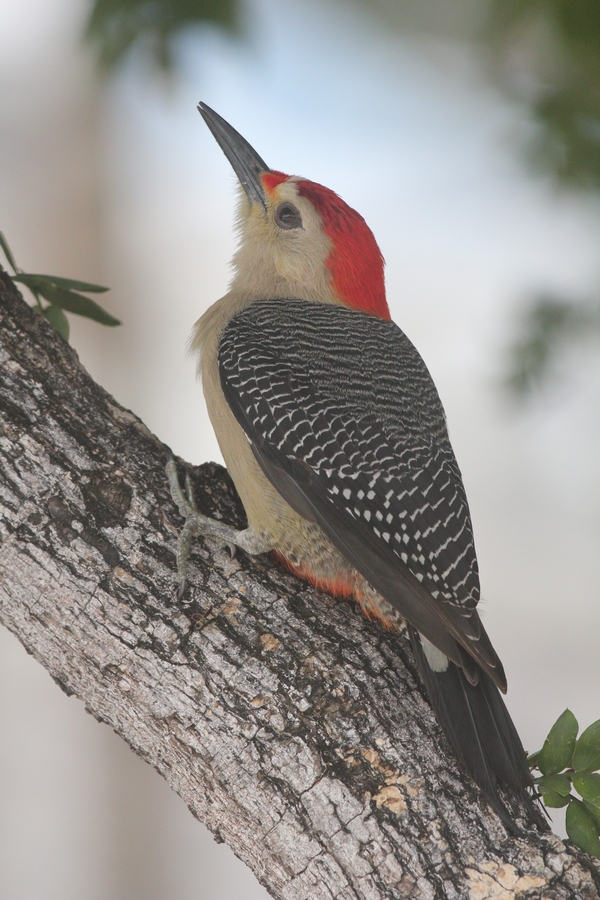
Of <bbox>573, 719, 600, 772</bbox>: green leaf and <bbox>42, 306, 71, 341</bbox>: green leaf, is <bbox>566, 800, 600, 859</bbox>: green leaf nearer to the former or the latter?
<bbox>573, 719, 600, 772</bbox>: green leaf

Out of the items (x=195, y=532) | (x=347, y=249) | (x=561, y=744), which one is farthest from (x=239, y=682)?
(x=347, y=249)

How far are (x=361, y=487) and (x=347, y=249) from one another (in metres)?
1.05

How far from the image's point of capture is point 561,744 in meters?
1.98

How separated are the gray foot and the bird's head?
930 mm

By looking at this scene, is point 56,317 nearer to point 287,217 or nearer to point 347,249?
point 287,217

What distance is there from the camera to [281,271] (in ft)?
10.0

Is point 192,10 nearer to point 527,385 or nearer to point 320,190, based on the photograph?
point 320,190

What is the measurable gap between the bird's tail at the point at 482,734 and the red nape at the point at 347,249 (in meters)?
1.33

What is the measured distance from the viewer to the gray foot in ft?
7.30

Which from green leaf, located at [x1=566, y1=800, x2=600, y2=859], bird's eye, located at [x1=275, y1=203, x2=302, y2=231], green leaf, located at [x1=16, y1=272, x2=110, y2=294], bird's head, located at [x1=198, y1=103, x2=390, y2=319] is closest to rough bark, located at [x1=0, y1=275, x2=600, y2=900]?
green leaf, located at [x1=566, y1=800, x2=600, y2=859]

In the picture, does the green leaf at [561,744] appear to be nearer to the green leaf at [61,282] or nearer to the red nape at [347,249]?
the red nape at [347,249]

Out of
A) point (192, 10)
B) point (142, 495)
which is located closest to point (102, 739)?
point (142, 495)

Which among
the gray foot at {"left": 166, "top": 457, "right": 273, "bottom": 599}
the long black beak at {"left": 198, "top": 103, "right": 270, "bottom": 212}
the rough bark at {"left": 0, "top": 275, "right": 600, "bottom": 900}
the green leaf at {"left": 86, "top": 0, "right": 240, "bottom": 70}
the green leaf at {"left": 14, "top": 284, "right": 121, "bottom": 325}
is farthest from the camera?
the long black beak at {"left": 198, "top": 103, "right": 270, "bottom": 212}

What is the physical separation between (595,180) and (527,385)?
0.65 metres
